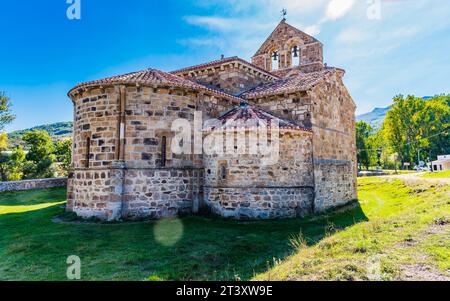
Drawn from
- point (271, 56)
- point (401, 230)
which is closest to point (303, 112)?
point (401, 230)

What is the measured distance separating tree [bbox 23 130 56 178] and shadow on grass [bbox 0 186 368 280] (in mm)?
23183

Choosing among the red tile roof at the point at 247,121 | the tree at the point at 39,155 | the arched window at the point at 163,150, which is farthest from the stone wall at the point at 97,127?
the tree at the point at 39,155

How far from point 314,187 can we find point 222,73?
7338 millimetres

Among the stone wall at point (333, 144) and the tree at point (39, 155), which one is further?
the tree at point (39, 155)

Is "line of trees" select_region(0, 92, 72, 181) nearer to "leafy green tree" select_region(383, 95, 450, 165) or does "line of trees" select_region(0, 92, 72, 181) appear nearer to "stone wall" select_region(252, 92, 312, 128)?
"stone wall" select_region(252, 92, 312, 128)

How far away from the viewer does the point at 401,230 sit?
7035mm

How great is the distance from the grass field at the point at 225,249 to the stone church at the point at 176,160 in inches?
32.7

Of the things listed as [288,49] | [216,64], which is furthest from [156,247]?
[288,49]

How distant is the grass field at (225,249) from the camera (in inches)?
200

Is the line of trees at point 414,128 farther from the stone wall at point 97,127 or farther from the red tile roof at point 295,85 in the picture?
the stone wall at point 97,127

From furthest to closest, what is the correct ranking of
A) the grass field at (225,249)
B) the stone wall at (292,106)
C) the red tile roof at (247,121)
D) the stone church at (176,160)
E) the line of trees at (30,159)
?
the line of trees at (30,159), the stone wall at (292,106), the red tile roof at (247,121), the stone church at (176,160), the grass field at (225,249)

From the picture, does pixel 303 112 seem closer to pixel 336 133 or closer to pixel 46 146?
pixel 336 133

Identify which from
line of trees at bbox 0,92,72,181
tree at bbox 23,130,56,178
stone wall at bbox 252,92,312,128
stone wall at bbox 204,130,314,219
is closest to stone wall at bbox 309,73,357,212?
stone wall at bbox 252,92,312,128

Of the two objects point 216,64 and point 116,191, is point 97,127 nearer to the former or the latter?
point 116,191
